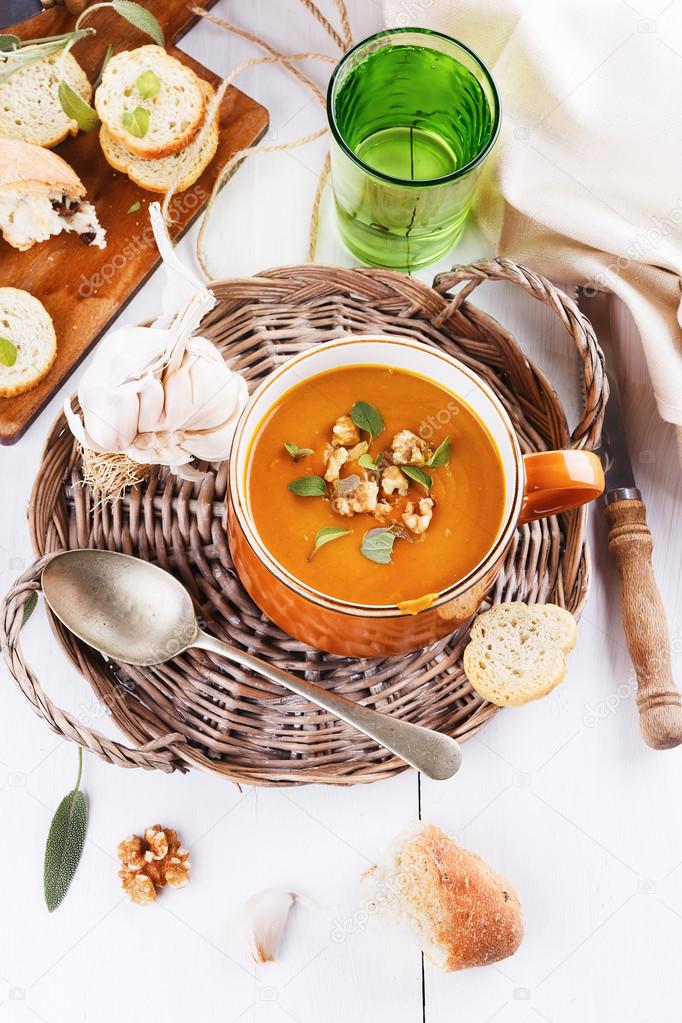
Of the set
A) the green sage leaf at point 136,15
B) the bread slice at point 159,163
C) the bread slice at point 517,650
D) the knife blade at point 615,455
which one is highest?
the green sage leaf at point 136,15

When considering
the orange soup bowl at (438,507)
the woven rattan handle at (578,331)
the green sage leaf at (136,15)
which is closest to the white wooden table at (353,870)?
the woven rattan handle at (578,331)

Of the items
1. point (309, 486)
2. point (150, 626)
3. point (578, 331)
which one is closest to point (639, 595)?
point (578, 331)

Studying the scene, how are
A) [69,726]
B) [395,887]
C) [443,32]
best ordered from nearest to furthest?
1. [69,726]
2. [395,887]
3. [443,32]

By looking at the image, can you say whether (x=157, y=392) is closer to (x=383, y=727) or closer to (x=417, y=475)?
(x=417, y=475)

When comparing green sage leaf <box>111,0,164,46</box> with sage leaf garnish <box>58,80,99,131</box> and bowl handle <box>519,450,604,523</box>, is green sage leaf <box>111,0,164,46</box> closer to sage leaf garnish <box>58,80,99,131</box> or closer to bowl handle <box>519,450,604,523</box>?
sage leaf garnish <box>58,80,99,131</box>

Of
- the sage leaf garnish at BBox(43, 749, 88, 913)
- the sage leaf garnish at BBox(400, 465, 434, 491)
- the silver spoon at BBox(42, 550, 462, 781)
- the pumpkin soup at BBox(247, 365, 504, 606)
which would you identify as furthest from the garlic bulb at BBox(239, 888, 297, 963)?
the sage leaf garnish at BBox(400, 465, 434, 491)

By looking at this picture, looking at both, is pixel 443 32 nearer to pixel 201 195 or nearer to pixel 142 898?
pixel 201 195

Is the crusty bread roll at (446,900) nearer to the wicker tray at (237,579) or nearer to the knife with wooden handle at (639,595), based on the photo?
the wicker tray at (237,579)

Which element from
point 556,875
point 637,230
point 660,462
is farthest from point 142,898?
point 637,230
